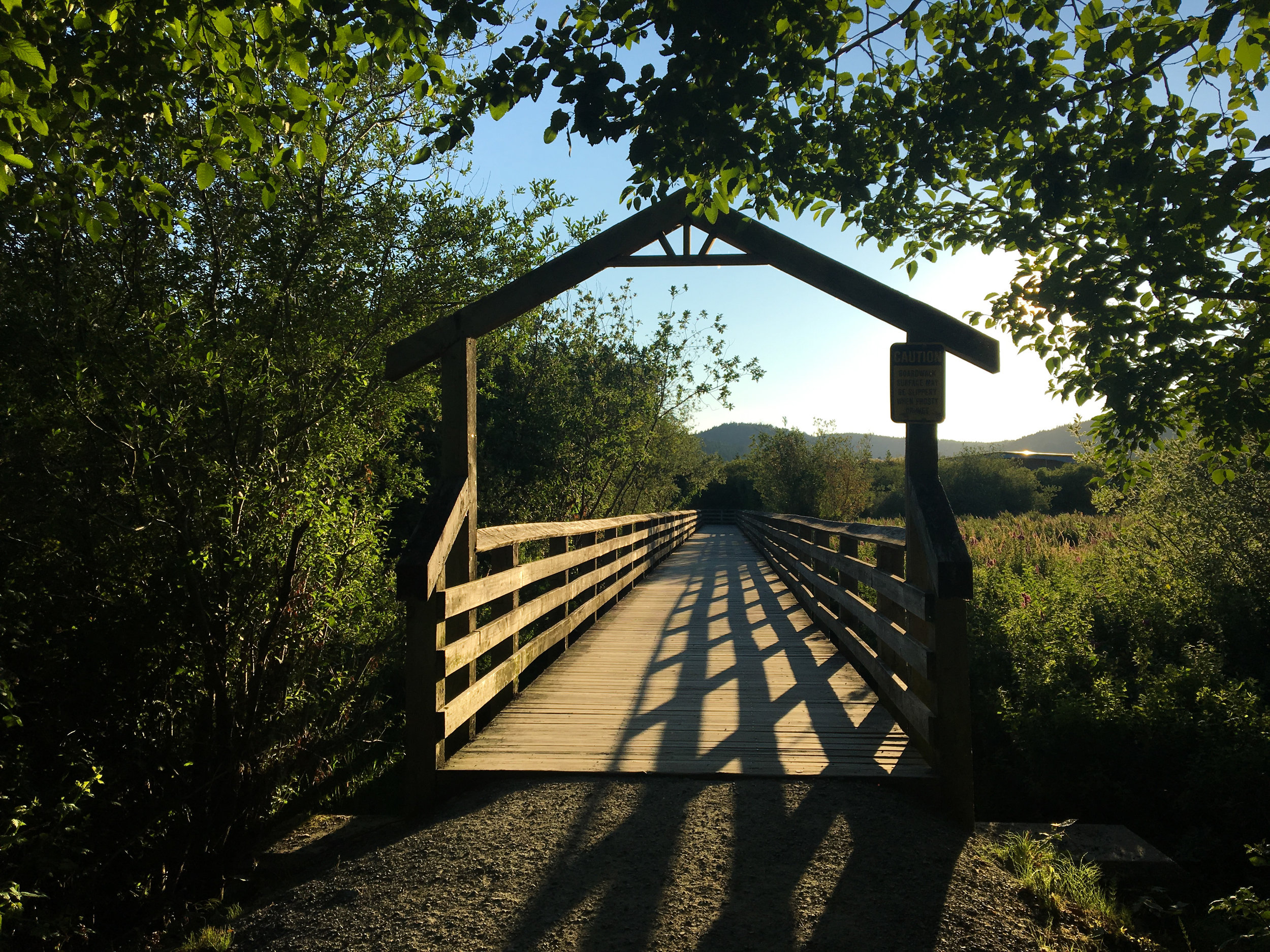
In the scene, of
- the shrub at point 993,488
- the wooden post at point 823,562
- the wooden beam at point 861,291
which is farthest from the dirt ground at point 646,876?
the shrub at point 993,488

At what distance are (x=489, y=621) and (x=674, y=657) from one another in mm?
1856

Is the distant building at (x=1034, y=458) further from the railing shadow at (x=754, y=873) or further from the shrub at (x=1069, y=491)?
the railing shadow at (x=754, y=873)

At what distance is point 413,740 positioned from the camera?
12.0ft

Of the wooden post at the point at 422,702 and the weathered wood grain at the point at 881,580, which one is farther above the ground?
the weathered wood grain at the point at 881,580

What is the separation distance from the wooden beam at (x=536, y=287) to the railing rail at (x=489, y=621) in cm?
86

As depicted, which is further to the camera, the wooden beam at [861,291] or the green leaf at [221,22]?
the wooden beam at [861,291]

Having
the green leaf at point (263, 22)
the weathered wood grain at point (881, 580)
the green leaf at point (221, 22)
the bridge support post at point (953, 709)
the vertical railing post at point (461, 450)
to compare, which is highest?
the green leaf at point (263, 22)

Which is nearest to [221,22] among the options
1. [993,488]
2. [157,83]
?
[157,83]

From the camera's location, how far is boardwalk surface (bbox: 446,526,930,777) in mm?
3906

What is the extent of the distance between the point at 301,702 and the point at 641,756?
215cm

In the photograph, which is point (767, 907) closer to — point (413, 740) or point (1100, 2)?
point (413, 740)

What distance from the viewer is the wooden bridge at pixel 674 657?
11.9 ft

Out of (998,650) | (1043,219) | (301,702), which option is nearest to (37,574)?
(301,702)

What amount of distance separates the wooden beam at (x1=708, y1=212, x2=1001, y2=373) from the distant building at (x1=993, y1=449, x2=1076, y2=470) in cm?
4208
